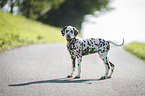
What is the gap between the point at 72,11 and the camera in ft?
119

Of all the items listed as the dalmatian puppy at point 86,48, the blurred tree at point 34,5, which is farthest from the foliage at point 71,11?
the dalmatian puppy at point 86,48

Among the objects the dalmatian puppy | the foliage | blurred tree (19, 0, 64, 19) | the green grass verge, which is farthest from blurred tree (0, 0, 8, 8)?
the dalmatian puppy

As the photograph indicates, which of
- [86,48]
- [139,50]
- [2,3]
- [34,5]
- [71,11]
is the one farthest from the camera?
[71,11]

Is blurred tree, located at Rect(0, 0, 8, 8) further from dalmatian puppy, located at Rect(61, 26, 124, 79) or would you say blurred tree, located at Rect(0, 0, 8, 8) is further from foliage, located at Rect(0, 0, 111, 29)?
dalmatian puppy, located at Rect(61, 26, 124, 79)

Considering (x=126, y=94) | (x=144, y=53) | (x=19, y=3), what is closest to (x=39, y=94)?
(x=126, y=94)

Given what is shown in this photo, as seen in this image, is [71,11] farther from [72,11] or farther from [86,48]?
[86,48]

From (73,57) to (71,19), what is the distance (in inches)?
1271

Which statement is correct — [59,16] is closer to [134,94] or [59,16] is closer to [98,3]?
[98,3]

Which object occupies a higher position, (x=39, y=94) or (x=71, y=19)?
(x=71, y=19)

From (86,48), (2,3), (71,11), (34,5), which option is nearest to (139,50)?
(86,48)

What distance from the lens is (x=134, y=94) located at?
4.74m

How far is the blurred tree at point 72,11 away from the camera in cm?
3591

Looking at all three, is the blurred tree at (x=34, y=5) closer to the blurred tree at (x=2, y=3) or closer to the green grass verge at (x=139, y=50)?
the blurred tree at (x=2, y=3)

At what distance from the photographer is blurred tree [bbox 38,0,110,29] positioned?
35.9 m
